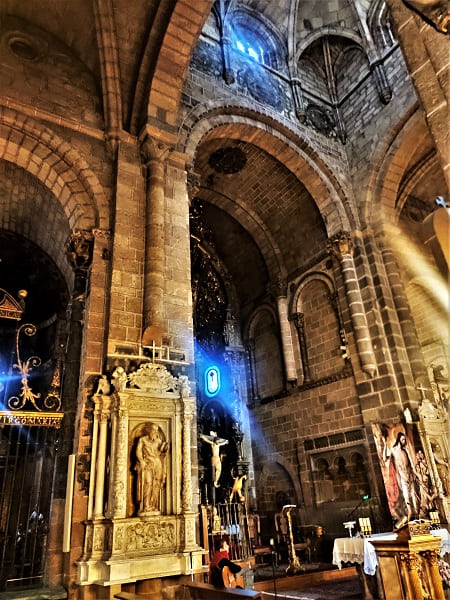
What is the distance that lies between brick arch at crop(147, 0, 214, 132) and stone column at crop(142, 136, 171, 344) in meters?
0.75

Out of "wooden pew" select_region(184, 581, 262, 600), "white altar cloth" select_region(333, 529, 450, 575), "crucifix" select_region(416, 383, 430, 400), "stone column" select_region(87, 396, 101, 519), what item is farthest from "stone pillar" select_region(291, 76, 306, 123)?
"wooden pew" select_region(184, 581, 262, 600)

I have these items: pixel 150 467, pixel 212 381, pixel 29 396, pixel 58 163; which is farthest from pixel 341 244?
pixel 29 396

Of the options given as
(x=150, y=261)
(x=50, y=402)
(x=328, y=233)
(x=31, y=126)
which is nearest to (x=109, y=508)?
(x=50, y=402)

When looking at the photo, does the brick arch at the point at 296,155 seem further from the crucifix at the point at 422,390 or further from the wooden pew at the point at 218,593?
the wooden pew at the point at 218,593

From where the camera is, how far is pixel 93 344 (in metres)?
6.44

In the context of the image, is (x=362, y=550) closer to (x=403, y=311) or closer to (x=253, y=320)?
(x=403, y=311)

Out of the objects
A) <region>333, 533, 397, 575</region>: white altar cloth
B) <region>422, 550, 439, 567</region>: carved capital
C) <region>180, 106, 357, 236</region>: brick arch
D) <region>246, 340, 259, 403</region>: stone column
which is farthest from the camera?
<region>246, 340, 259, 403</region>: stone column

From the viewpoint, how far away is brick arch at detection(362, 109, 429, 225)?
10.9m

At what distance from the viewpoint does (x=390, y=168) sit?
11.2m

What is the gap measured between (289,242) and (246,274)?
197 centimetres

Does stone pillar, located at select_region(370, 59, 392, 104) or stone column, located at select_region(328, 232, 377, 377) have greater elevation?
stone pillar, located at select_region(370, 59, 392, 104)

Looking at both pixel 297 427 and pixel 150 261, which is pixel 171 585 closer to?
pixel 150 261

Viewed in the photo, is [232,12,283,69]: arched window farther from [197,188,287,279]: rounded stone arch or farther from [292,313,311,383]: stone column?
[292,313,311,383]: stone column

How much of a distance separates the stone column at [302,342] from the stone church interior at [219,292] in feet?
0.25
